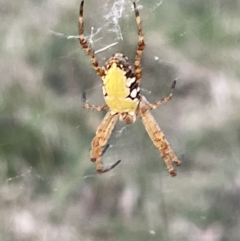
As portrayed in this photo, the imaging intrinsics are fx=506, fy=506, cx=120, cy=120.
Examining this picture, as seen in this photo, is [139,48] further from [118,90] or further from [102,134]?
[102,134]

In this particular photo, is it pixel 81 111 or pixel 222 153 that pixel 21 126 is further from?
pixel 222 153

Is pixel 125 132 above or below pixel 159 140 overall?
above

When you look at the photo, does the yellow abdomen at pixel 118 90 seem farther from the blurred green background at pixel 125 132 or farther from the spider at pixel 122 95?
the blurred green background at pixel 125 132

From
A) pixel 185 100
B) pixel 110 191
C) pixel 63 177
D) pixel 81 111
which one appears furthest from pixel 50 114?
pixel 185 100

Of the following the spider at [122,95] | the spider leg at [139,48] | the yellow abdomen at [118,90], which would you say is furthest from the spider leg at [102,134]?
the spider leg at [139,48]

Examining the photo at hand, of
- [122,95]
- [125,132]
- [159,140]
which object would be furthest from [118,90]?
[125,132]

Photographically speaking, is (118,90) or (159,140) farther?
(159,140)
